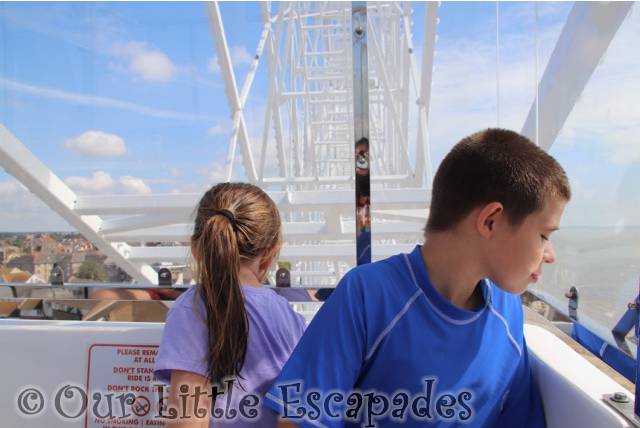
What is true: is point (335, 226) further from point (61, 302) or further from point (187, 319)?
point (187, 319)

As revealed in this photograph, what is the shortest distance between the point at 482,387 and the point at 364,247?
2.57ft

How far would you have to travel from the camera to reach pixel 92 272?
192cm

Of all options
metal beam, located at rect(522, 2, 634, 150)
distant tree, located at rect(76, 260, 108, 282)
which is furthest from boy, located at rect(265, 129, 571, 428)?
distant tree, located at rect(76, 260, 108, 282)

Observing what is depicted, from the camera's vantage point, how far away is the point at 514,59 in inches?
82.7

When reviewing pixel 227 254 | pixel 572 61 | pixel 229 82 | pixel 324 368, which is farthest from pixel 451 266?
pixel 229 82

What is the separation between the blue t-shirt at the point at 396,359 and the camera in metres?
0.81

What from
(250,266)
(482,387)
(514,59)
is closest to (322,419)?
(482,387)

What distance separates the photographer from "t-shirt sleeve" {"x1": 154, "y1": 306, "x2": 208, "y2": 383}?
959mm

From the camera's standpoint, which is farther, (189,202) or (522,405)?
(189,202)

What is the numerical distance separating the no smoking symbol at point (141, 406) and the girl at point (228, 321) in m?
0.44

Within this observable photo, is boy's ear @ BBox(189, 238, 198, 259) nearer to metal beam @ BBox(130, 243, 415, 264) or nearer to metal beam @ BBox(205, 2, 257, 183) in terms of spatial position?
metal beam @ BBox(130, 243, 415, 264)

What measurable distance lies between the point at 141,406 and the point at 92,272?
2.22ft

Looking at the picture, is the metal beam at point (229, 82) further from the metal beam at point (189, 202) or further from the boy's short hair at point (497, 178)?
the boy's short hair at point (497, 178)

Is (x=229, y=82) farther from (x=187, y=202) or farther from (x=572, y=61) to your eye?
(x=572, y=61)
